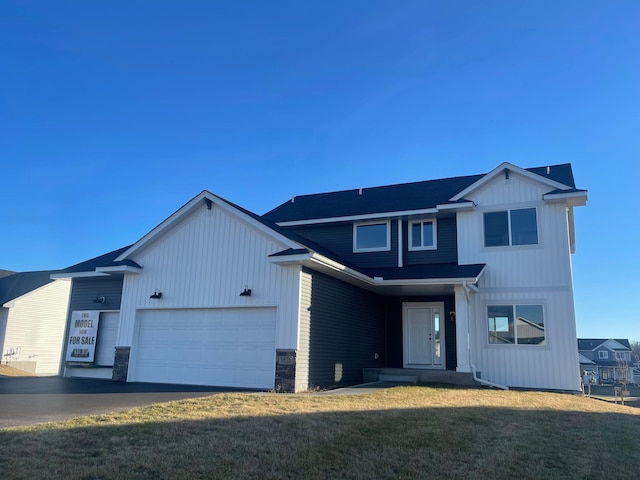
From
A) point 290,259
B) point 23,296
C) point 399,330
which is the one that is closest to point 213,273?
point 290,259

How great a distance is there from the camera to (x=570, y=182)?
14.9 m

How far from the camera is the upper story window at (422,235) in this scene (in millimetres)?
16484

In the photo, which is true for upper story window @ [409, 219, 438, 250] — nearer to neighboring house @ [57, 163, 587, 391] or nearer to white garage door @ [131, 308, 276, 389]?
neighboring house @ [57, 163, 587, 391]

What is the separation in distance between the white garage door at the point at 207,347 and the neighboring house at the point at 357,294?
4 cm

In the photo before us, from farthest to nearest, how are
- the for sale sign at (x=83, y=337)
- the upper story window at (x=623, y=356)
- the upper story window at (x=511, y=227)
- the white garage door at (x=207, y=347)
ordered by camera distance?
the upper story window at (x=623, y=356), the for sale sign at (x=83, y=337), the upper story window at (x=511, y=227), the white garage door at (x=207, y=347)

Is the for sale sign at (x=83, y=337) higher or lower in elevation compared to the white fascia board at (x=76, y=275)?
lower

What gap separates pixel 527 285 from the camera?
1462 centimetres

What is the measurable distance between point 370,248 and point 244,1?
900 cm

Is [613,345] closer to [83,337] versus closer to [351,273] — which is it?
[351,273]

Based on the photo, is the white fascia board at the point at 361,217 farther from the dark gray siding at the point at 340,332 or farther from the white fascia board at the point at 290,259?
the white fascia board at the point at 290,259

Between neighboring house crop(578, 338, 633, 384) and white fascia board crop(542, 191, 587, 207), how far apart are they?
47.5 meters

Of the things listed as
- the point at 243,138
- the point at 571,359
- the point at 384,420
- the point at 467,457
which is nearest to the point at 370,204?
the point at 243,138

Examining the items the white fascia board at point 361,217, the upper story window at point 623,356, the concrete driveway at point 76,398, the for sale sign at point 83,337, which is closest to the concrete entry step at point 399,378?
the concrete driveway at point 76,398

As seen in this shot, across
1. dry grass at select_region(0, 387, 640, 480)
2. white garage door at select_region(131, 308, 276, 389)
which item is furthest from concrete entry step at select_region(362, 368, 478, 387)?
dry grass at select_region(0, 387, 640, 480)
